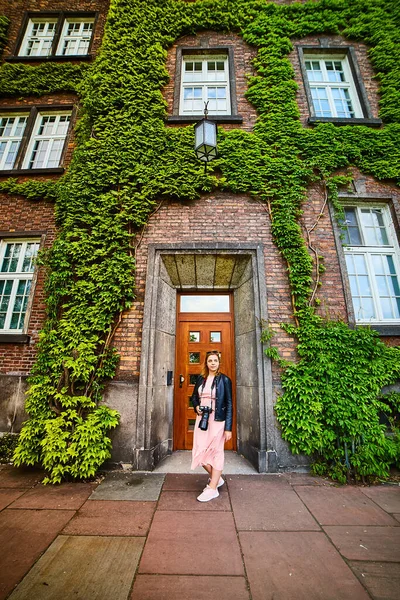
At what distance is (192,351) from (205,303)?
1.07 meters

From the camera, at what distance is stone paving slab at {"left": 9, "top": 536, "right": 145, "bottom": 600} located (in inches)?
72.4

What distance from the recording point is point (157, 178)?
4.97 metres

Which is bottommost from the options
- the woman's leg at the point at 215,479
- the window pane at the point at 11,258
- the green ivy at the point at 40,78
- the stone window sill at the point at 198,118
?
the woman's leg at the point at 215,479

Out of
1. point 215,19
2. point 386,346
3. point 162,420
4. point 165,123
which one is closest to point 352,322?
point 386,346

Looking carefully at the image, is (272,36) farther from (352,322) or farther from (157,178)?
(352,322)

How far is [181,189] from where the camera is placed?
4.91 m

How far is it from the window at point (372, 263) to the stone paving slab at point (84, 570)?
15.6 feet

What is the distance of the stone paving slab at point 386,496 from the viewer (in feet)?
9.84

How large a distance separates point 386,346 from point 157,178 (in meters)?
5.20

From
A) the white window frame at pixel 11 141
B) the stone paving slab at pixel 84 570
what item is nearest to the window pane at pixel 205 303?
the stone paving slab at pixel 84 570

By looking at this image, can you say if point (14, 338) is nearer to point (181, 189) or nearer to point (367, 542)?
point (181, 189)

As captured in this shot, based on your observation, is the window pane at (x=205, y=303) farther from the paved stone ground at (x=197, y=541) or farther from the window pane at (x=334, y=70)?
the window pane at (x=334, y=70)

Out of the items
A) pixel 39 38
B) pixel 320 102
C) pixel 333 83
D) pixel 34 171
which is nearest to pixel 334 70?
pixel 333 83

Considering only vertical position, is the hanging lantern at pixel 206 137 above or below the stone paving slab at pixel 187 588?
above
